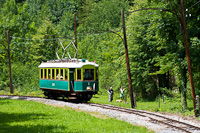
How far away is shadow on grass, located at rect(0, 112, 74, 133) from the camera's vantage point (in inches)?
543

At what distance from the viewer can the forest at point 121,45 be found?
73.2ft

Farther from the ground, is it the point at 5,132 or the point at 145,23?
the point at 145,23

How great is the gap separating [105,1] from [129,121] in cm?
7128

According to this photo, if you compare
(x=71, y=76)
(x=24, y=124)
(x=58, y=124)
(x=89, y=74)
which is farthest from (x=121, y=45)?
(x=24, y=124)

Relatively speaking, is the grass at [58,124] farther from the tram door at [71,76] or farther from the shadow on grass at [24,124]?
the tram door at [71,76]

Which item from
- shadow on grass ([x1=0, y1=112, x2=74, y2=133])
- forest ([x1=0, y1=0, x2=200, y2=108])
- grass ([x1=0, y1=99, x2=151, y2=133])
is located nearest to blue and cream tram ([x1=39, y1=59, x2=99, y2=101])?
forest ([x1=0, y1=0, x2=200, y2=108])

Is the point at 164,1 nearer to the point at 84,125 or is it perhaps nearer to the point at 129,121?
the point at 129,121

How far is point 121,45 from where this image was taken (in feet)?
121

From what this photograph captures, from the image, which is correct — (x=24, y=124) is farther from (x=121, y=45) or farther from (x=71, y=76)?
(x=121, y=45)

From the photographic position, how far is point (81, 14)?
91375 millimetres

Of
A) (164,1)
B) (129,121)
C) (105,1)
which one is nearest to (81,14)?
(105,1)

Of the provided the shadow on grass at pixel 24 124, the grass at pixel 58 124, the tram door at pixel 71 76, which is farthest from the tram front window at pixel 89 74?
the shadow on grass at pixel 24 124

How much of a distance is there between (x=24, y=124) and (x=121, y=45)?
23.2 meters

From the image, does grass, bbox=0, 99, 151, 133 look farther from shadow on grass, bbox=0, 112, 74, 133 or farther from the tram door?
the tram door
